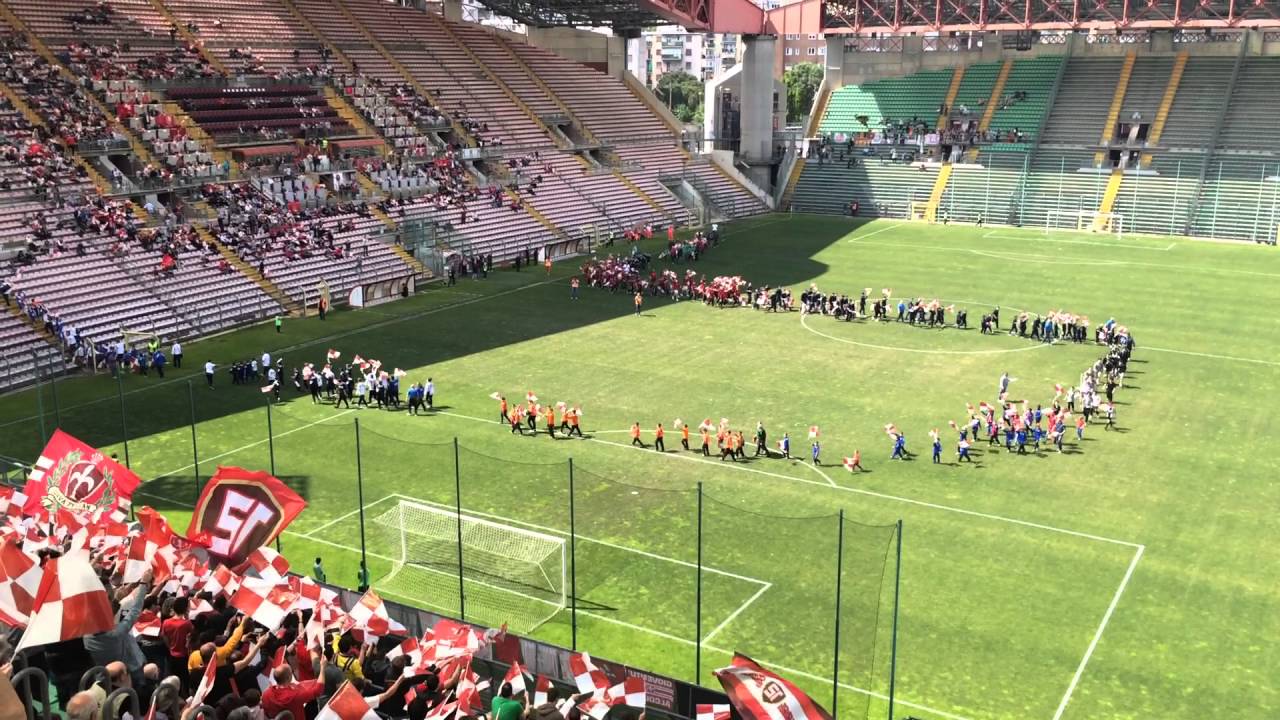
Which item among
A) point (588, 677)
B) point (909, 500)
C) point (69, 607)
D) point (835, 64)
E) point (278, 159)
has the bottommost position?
point (909, 500)

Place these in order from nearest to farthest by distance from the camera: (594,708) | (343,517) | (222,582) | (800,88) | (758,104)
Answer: (594,708) → (222,582) → (343,517) → (758,104) → (800,88)

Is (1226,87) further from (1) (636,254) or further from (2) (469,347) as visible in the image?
(2) (469,347)

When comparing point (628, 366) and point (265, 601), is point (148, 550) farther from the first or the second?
point (628, 366)

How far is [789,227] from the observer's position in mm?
66750

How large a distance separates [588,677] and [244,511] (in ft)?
20.9

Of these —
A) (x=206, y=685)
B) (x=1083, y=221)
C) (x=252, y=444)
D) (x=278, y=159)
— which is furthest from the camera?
(x=1083, y=221)

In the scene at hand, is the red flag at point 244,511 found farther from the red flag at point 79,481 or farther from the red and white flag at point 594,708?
the red and white flag at point 594,708

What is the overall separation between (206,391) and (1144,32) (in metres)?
64.5

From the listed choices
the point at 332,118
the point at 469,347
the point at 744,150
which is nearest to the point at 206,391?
the point at 469,347

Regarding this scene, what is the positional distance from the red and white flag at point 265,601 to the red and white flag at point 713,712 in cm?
494

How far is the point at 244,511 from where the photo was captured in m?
16.7

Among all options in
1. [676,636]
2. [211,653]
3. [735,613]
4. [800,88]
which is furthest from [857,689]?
[800,88]

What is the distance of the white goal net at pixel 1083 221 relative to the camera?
64625mm

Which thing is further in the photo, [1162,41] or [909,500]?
[1162,41]
